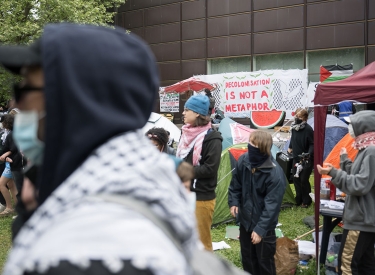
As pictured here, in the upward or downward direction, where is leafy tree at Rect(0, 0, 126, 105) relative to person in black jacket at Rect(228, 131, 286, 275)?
upward

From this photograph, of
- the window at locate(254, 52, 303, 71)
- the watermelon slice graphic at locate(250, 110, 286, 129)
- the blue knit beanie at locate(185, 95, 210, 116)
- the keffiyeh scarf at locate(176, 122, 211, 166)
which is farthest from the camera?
the window at locate(254, 52, 303, 71)

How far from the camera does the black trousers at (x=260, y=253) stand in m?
4.75

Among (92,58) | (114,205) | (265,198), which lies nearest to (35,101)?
(92,58)

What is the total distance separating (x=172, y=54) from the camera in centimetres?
2255

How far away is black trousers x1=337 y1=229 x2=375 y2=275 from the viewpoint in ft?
14.8

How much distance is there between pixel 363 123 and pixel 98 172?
13.7 ft

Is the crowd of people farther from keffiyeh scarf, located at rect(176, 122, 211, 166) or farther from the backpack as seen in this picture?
keffiyeh scarf, located at rect(176, 122, 211, 166)

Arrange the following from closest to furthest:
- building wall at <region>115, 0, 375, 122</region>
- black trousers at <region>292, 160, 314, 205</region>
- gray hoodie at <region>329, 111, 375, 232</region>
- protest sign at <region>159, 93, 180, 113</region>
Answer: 1. gray hoodie at <region>329, 111, 375, 232</region>
2. black trousers at <region>292, 160, 314, 205</region>
3. building wall at <region>115, 0, 375, 122</region>
4. protest sign at <region>159, 93, 180, 113</region>

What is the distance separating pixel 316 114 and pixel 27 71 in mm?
4790

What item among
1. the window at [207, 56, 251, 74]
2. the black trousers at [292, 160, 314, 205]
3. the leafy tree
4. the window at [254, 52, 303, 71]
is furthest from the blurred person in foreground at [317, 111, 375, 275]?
the window at [207, 56, 251, 74]

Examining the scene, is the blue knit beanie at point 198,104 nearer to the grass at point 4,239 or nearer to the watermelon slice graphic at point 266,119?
the grass at point 4,239

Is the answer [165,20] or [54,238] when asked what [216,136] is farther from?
[165,20]

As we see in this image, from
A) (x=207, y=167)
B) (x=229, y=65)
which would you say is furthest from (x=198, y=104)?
(x=229, y=65)

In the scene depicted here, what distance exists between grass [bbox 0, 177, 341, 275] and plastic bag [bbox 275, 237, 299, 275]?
0.21 metres
